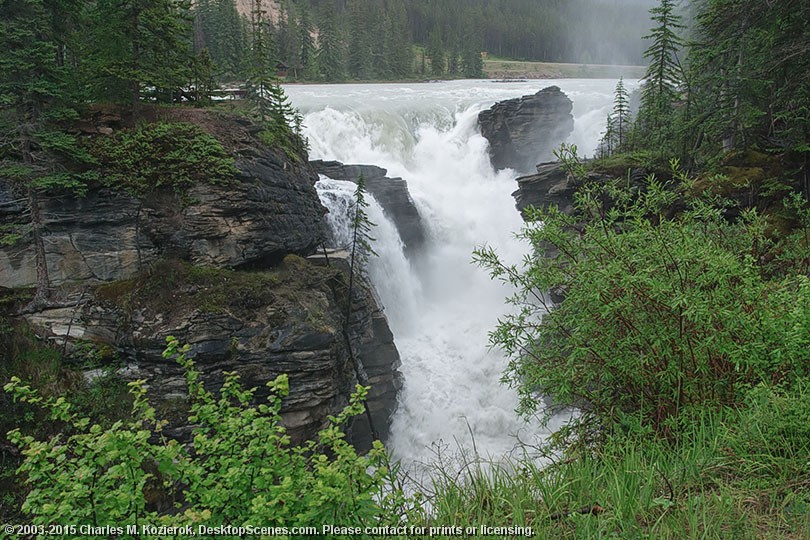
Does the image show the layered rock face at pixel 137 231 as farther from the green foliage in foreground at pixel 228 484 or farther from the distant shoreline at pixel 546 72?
the distant shoreline at pixel 546 72

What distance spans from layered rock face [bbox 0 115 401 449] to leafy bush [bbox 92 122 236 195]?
371mm

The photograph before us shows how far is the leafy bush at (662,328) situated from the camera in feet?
12.5

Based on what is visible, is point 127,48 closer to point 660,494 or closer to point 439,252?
point 660,494

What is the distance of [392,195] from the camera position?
22469 millimetres

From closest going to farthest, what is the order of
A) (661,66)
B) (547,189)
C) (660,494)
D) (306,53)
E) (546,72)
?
(660,494) < (661,66) < (547,189) < (306,53) < (546,72)

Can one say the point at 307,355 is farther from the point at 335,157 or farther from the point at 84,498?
the point at 335,157

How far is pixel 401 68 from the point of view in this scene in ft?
228

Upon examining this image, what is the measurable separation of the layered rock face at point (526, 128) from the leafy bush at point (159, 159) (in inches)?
933

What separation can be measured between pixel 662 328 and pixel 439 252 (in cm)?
1980

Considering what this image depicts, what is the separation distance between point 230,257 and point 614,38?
149425mm

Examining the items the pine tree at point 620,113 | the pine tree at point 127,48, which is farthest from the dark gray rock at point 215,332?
the pine tree at point 620,113

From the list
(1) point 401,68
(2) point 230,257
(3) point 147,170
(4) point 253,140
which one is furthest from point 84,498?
(1) point 401,68

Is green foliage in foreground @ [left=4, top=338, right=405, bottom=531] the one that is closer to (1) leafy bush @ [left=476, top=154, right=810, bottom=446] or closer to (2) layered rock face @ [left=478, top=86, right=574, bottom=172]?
(1) leafy bush @ [left=476, top=154, right=810, bottom=446]

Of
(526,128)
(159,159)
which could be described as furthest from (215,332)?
(526,128)
